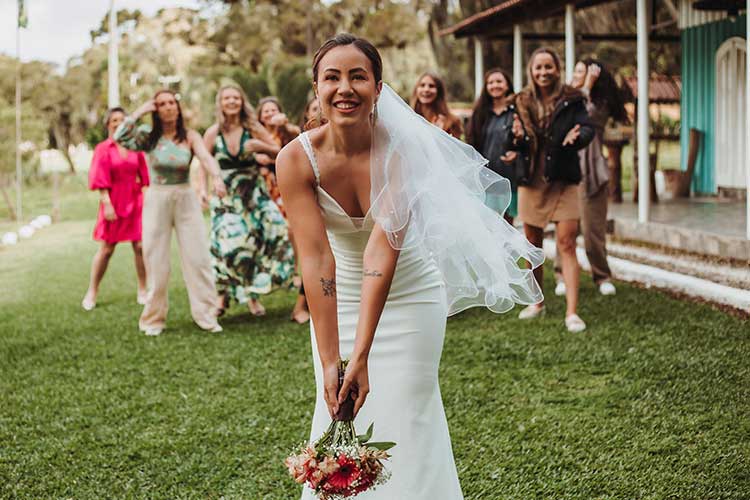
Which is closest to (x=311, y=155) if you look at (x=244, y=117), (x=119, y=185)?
(x=244, y=117)

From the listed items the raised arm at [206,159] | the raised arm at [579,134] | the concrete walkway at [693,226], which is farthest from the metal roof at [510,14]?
the raised arm at [206,159]

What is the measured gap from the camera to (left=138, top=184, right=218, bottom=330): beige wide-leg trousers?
8.32 metres

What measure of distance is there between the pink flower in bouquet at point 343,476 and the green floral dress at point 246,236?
5959mm

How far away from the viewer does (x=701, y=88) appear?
14586mm

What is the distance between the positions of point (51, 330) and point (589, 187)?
17.0 ft

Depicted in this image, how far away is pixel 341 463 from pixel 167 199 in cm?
582

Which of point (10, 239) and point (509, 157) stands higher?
point (509, 157)

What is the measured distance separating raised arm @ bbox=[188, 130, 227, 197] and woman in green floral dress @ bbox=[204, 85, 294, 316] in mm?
291

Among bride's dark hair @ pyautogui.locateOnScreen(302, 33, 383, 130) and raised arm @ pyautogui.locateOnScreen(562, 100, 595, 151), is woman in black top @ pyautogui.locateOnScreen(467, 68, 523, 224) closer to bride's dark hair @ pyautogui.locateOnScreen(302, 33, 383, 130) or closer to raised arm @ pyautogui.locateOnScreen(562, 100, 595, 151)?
raised arm @ pyautogui.locateOnScreen(562, 100, 595, 151)

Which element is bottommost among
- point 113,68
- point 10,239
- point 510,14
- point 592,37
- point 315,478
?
point 10,239

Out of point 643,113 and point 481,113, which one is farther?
point 643,113

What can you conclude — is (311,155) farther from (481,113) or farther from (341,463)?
(481,113)

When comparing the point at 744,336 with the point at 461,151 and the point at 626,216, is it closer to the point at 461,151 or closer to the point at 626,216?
the point at 461,151

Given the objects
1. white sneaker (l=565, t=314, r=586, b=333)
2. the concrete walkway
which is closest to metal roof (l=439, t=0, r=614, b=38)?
the concrete walkway
